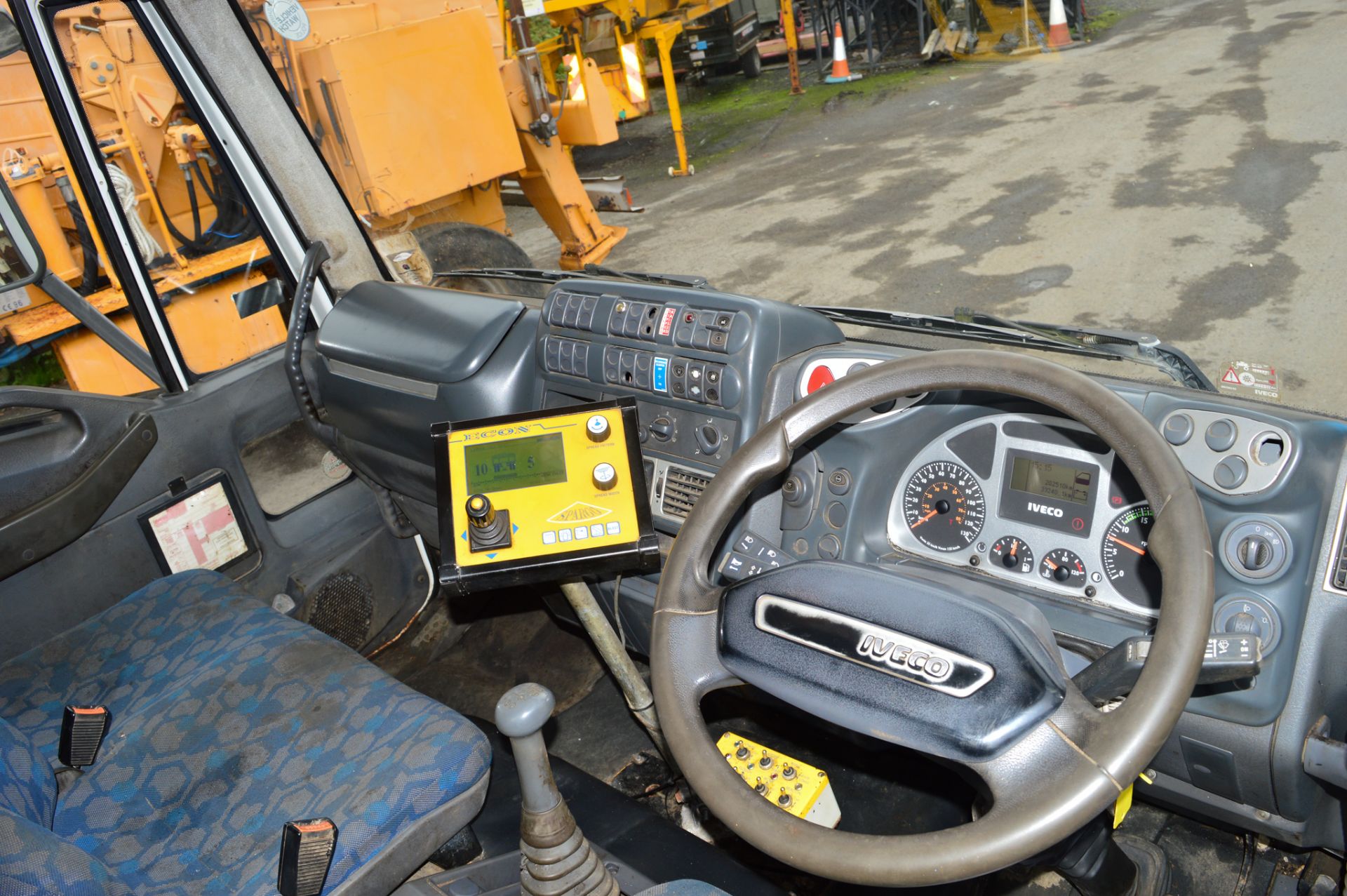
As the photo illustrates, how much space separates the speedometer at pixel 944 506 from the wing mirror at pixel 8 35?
2.36 metres

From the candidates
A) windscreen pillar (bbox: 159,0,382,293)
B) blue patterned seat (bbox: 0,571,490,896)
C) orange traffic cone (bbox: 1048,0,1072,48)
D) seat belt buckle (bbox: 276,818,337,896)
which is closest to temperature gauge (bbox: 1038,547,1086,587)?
blue patterned seat (bbox: 0,571,490,896)

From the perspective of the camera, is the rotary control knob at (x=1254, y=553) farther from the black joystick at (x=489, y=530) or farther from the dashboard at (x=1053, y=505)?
the black joystick at (x=489, y=530)

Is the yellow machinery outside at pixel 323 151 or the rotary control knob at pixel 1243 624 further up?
the yellow machinery outside at pixel 323 151

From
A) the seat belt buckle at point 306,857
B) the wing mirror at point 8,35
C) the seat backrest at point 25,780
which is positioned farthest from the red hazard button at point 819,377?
the wing mirror at point 8,35

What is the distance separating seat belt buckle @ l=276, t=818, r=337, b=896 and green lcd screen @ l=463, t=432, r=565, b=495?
25.6 inches

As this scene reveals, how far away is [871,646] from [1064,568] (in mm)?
655

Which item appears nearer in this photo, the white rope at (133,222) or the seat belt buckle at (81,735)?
the seat belt buckle at (81,735)

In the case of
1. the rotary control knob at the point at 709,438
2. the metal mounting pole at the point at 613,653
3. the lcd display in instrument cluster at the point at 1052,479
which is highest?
the rotary control knob at the point at 709,438

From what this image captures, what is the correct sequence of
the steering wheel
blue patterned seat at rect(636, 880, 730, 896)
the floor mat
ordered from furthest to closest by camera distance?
the floor mat
blue patterned seat at rect(636, 880, 730, 896)
the steering wheel

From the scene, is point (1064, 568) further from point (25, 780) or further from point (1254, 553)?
point (25, 780)

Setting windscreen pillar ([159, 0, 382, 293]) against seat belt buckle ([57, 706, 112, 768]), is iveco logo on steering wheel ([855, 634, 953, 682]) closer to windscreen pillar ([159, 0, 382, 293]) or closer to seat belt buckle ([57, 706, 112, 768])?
seat belt buckle ([57, 706, 112, 768])

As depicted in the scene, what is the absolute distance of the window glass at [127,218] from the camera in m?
2.72

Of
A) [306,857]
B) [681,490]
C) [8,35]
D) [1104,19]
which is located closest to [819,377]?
[681,490]

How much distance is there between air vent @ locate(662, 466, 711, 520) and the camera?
2.05 meters
